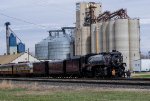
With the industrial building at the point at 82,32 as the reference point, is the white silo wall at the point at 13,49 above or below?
below

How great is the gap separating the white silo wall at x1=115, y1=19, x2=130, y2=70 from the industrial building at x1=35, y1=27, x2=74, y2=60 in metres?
24.2

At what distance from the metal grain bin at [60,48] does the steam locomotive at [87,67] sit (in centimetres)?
6592

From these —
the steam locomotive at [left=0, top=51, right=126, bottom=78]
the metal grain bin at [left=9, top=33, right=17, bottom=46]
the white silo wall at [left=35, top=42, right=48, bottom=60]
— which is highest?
the metal grain bin at [left=9, top=33, right=17, bottom=46]


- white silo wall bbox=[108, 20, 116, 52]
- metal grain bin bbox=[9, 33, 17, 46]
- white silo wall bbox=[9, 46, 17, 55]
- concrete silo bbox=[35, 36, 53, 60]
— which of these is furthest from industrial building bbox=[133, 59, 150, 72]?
white silo wall bbox=[9, 46, 17, 55]

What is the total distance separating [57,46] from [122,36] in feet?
117

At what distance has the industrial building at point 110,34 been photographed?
107125 millimetres

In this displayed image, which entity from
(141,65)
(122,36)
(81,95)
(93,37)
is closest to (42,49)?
(93,37)

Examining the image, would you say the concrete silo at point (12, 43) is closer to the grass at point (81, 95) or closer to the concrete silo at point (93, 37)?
the concrete silo at point (93, 37)

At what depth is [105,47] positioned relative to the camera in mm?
109062

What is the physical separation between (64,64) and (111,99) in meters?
37.6

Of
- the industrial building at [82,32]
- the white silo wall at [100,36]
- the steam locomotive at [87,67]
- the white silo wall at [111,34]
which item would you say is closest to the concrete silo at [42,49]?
the industrial building at [82,32]

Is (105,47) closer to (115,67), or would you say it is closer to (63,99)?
(115,67)

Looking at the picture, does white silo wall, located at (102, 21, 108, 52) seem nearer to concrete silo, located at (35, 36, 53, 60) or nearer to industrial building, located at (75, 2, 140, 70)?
industrial building, located at (75, 2, 140, 70)

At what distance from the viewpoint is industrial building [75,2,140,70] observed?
107125 mm
